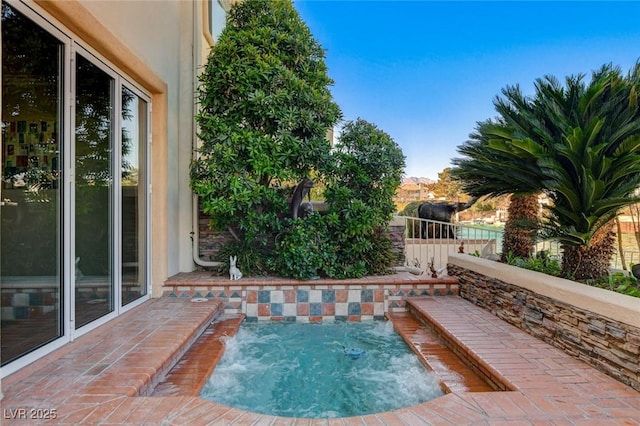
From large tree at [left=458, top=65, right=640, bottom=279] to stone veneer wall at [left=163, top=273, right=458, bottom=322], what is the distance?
2124 millimetres

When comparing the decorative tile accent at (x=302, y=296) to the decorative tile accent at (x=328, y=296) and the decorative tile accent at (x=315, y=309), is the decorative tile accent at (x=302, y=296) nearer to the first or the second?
the decorative tile accent at (x=315, y=309)

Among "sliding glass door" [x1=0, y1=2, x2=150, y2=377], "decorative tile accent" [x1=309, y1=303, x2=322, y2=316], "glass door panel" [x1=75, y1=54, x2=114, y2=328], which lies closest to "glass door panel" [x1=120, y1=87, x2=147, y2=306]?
"sliding glass door" [x1=0, y1=2, x2=150, y2=377]

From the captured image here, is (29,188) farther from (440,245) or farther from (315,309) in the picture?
(440,245)

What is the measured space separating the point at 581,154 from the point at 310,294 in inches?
161

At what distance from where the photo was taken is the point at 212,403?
2.59 metres

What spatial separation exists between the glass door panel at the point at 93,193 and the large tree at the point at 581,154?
4.72 m

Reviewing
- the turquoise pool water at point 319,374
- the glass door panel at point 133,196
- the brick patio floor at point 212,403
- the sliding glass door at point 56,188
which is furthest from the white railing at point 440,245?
the sliding glass door at point 56,188

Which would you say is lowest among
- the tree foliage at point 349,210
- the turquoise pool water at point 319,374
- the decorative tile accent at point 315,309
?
the turquoise pool water at point 319,374

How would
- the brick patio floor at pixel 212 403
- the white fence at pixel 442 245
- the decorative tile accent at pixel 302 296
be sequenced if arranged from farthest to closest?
the white fence at pixel 442 245
the decorative tile accent at pixel 302 296
the brick patio floor at pixel 212 403

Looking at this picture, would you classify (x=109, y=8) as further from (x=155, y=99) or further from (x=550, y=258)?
(x=550, y=258)

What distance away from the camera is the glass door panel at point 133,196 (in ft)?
15.7

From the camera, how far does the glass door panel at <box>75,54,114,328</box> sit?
3.78 metres

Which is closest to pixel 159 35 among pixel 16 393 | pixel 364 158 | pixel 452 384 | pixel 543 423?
pixel 364 158

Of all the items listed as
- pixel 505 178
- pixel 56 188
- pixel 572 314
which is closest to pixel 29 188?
Result: pixel 56 188
